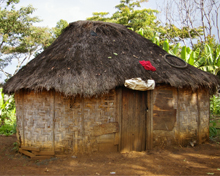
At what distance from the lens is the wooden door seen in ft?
19.2

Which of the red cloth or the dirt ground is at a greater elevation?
the red cloth

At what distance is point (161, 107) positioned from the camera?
609 centimetres

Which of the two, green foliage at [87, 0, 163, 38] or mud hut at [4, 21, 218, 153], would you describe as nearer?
mud hut at [4, 21, 218, 153]

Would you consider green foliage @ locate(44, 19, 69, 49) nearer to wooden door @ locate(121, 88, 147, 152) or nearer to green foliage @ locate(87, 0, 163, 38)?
green foliage @ locate(87, 0, 163, 38)

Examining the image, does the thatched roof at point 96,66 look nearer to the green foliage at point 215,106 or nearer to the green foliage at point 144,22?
the green foliage at point 215,106

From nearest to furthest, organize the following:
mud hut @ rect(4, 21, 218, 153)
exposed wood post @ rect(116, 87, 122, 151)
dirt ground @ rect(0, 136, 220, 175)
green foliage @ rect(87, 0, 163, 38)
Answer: dirt ground @ rect(0, 136, 220, 175)
mud hut @ rect(4, 21, 218, 153)
exposed wood post @ rect(116, 87, 122, 151)
green foliage @ rect(87, 0, 163, 38)

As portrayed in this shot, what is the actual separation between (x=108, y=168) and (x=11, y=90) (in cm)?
328

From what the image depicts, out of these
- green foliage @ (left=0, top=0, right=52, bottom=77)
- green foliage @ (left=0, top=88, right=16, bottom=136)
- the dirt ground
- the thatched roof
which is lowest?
the dirt ground

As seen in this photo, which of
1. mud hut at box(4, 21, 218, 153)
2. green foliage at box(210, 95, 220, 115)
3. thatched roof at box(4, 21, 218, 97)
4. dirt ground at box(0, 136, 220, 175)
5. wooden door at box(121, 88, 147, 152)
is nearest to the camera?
dirt ground at box(0, 136, 220, 175)

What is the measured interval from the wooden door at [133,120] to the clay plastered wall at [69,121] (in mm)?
403

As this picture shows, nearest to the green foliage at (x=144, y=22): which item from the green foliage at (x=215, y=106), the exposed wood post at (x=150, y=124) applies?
the green foliage at (x=215, y=106)

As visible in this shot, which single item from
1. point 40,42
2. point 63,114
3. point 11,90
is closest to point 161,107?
point 63,114

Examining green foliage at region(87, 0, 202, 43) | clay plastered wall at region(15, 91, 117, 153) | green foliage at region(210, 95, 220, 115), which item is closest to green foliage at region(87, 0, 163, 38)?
green foliage at region(87, 0, 202, 43)

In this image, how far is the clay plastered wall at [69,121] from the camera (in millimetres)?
5559
